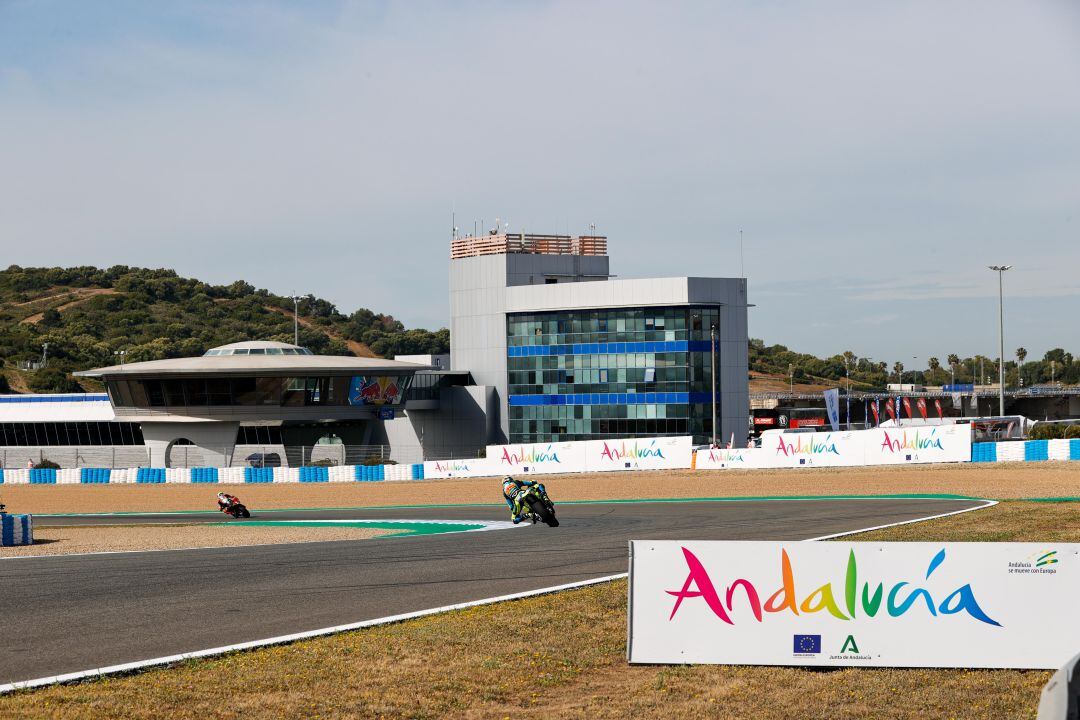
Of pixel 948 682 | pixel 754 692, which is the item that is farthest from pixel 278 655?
pixel 948 682

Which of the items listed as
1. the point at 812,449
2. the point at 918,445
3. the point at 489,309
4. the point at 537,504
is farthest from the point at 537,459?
the point at 489,309

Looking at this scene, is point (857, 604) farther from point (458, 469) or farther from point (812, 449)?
point (458, 469)

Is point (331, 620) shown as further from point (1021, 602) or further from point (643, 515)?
point (643, 515)

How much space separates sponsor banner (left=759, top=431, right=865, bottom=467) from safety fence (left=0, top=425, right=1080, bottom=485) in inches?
1.8

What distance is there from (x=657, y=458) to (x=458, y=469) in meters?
11.6

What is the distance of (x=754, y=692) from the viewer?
984cm

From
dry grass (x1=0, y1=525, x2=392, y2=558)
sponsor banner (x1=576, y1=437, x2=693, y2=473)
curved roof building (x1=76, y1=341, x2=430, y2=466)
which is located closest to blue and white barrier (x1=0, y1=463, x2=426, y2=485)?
sponsor banner (x1=576, y1=437, x2=693, y2=473)

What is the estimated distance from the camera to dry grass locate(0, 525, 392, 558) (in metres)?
24.6

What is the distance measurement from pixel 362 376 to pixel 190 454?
14.7 meters

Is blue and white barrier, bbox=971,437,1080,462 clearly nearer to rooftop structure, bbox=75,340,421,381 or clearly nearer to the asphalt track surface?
the asphalt track surface

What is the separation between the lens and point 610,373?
3381 inches

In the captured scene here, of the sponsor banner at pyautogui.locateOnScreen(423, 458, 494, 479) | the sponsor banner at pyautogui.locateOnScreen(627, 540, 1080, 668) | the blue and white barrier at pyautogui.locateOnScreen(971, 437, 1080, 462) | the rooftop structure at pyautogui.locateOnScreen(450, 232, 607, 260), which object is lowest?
the sponsor banner at pyautogui.locateOnScreen(423, 458, 494, 479)

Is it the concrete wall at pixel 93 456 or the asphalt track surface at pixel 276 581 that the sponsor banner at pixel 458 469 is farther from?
the concrete wall at pixel 93 456

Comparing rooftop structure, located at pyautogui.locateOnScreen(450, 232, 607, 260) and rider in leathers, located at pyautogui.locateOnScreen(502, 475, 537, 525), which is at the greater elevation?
rooftop structure, located at pyautogui.locateOnScreen(450, 232, 607, 260)
